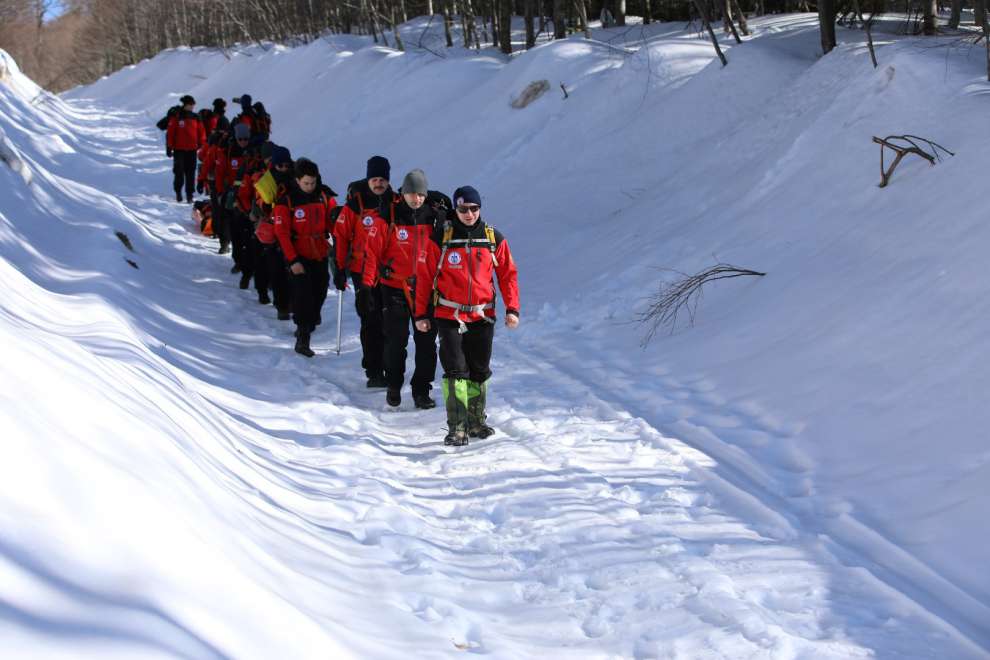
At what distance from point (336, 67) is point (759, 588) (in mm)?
25849

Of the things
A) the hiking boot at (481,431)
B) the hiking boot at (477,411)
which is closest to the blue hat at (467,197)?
the hiking boot at (477,411)

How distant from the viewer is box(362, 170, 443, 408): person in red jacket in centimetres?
702

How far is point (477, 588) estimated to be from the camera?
4.45m

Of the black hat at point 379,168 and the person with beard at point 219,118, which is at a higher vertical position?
the person with beard at point 219,118

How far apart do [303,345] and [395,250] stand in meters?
2.05

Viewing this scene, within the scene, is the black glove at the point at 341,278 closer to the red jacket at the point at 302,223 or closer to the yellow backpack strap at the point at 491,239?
the red jacket at the point at 302,223

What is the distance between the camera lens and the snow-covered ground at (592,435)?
3.45 metres

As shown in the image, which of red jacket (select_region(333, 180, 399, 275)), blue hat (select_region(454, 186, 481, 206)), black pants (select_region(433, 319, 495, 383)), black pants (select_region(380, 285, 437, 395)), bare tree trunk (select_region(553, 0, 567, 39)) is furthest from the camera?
bare tree trunk (select_region(553, 0, 567, 39))

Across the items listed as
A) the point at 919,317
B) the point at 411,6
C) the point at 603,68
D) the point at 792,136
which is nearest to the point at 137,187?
the point at 603,68

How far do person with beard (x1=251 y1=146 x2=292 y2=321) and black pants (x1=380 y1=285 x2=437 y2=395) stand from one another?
7.17 ft

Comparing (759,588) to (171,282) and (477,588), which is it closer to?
(477,588)

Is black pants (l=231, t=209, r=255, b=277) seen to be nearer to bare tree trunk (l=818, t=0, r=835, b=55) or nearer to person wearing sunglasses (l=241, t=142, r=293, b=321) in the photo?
person wearing sunglasses (l=241, t=142, r=293, b=321)

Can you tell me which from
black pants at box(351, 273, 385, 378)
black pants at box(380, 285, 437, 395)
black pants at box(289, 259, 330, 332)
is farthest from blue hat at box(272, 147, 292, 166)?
black pants at box(380, 285, 437, 395)

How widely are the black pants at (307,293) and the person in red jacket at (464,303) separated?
8.44ft
